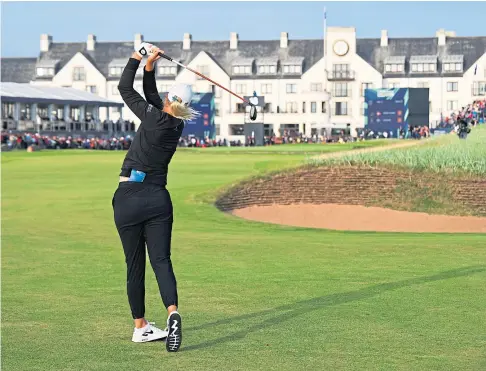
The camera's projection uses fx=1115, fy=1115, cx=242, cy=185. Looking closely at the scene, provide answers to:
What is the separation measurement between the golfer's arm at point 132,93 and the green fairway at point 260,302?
202 centimetres

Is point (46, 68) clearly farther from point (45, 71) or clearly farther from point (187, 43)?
point (187, 43)

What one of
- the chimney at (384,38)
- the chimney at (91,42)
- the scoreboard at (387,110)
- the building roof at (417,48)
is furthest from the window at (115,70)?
the scoreboard at (387,110)

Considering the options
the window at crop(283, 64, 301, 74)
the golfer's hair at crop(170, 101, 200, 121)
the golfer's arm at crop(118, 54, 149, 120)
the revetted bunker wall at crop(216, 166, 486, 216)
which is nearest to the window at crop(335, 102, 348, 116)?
the window at crop(283, 64, 301, 74)

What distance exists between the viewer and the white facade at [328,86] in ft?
435

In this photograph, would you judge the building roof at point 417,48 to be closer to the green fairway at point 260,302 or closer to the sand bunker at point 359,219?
the sand bunker at point 359,219

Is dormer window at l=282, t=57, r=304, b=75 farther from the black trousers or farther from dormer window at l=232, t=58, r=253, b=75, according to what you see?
the black trousers

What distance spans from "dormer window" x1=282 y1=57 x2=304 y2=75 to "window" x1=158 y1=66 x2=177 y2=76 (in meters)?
14.0

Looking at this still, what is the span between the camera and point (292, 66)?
13650cm

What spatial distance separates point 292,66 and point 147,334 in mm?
127880

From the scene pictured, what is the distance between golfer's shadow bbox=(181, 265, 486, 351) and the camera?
394 inches

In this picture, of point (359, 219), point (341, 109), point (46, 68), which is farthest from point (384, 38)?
point (359, 219)

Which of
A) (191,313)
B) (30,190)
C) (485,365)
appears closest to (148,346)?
(191,313)

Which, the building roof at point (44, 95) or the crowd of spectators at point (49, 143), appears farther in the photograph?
the building roof at point (44, 95)

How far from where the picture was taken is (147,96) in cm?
1027
